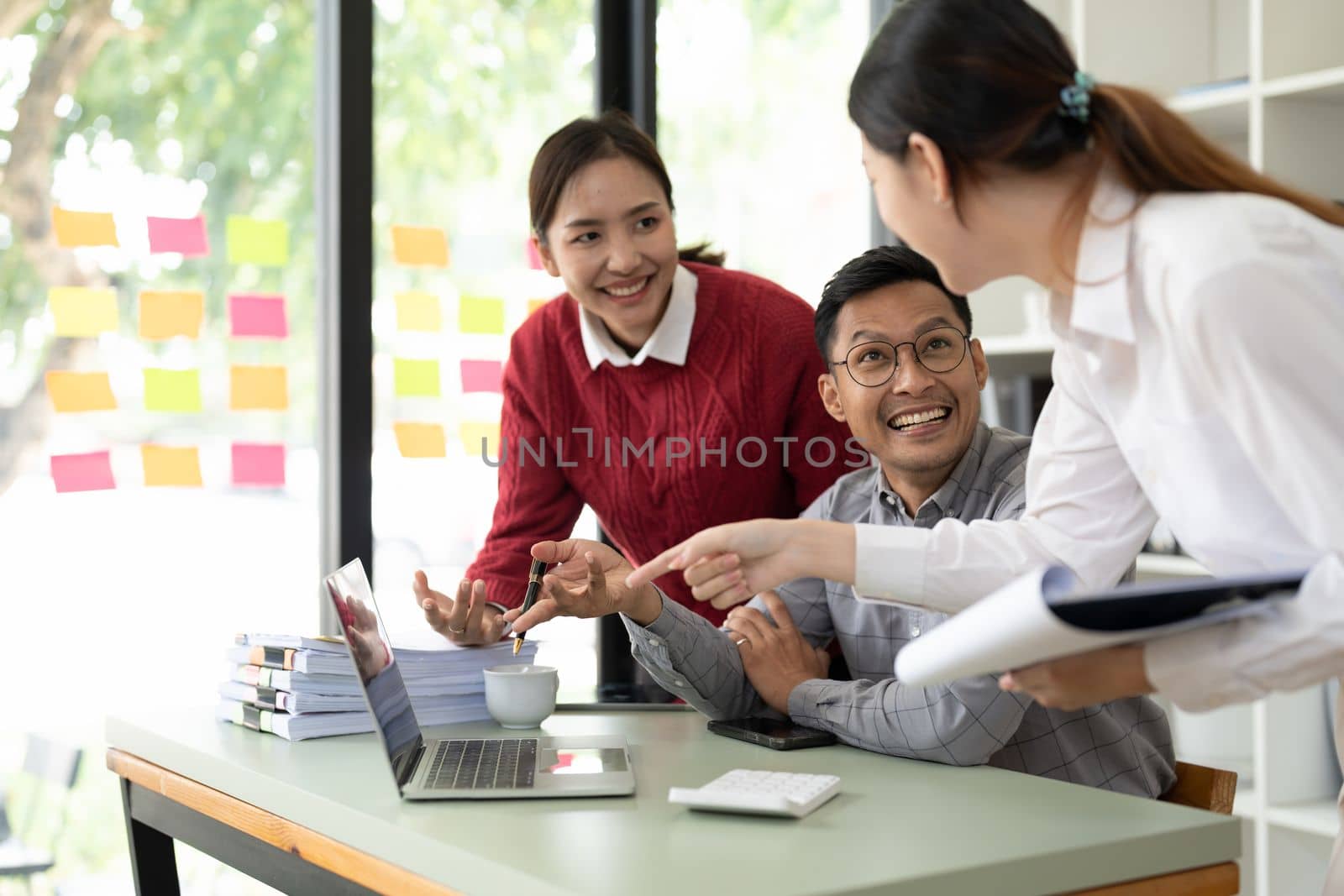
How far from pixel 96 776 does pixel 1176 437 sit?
2107 mm

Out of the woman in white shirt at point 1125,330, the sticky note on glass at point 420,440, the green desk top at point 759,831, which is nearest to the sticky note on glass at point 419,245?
the sticky note on glass at point 420,440

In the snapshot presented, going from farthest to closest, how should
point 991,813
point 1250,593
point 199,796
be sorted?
1. point 199,796
2. point 991,813
3. point 1250,593

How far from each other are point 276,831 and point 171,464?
131 centimetres

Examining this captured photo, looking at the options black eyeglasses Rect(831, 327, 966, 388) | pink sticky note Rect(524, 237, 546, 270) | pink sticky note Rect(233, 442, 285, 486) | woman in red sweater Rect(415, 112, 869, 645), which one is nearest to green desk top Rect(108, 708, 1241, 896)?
black eyeglasses Rect(831, 327, 966, 388)

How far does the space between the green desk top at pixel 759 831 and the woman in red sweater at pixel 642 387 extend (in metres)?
0.71

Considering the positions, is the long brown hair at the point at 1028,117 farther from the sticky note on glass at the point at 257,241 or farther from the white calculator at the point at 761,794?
the sticky note on glass at the point at 257,241

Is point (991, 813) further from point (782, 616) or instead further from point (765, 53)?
point (765, 53)

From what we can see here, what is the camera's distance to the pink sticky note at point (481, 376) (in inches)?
114

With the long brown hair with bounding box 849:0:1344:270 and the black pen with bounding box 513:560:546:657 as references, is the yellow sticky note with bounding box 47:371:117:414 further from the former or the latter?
the long brown hair with bounding box 849:0:1344:270

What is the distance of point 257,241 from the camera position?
2615 mm

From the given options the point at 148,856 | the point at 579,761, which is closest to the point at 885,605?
the point at 579,761

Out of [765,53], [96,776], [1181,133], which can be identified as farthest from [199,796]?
[765,53]

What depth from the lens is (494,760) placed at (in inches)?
56.6

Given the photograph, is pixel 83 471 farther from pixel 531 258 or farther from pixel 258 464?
pixel 531 258
